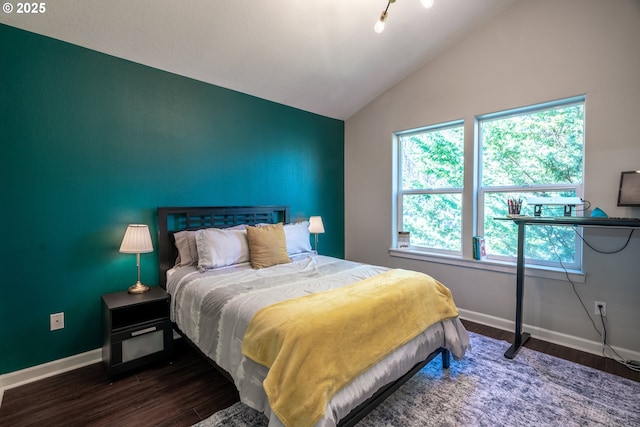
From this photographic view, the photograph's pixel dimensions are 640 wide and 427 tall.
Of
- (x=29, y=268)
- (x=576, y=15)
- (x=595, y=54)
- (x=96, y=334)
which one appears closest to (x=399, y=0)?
(x=576, y=15)

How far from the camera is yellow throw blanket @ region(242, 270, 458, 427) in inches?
50.4

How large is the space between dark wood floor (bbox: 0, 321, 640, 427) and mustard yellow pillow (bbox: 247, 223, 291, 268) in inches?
36.8

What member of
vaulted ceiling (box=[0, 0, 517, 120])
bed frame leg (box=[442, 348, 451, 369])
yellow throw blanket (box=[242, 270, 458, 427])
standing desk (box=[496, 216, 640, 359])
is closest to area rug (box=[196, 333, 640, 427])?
bed frame leg (box=[442, 348, 451, 369])

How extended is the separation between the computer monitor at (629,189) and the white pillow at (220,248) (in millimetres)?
3138

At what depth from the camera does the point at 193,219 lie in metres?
2.93

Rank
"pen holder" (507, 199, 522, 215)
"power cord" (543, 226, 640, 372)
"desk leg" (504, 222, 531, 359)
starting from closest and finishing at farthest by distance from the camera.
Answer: "power cord" (543, 226, 640, 372) → "desk leg" (504, 222, 531, 359) → "pen holder" (507, 199, 522, 215)

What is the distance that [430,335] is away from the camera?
2027mm

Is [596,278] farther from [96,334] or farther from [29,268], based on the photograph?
[29,268]

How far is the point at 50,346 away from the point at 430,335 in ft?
9.26

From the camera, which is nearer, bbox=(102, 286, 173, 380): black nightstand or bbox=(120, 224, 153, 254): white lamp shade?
bbox=(102, 286, 173, 380): black nightstand

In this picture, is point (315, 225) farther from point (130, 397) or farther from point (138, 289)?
point (130, 397)

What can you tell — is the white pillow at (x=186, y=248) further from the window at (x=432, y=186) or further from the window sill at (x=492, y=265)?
the window at (x=432, y=186)

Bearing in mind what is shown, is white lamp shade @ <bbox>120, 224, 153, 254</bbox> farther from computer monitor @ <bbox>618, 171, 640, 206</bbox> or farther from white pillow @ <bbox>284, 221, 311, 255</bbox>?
computer monitor @ <bbox>618, 171, 640, 206</bbox>

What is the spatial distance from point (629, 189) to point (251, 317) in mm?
2937
